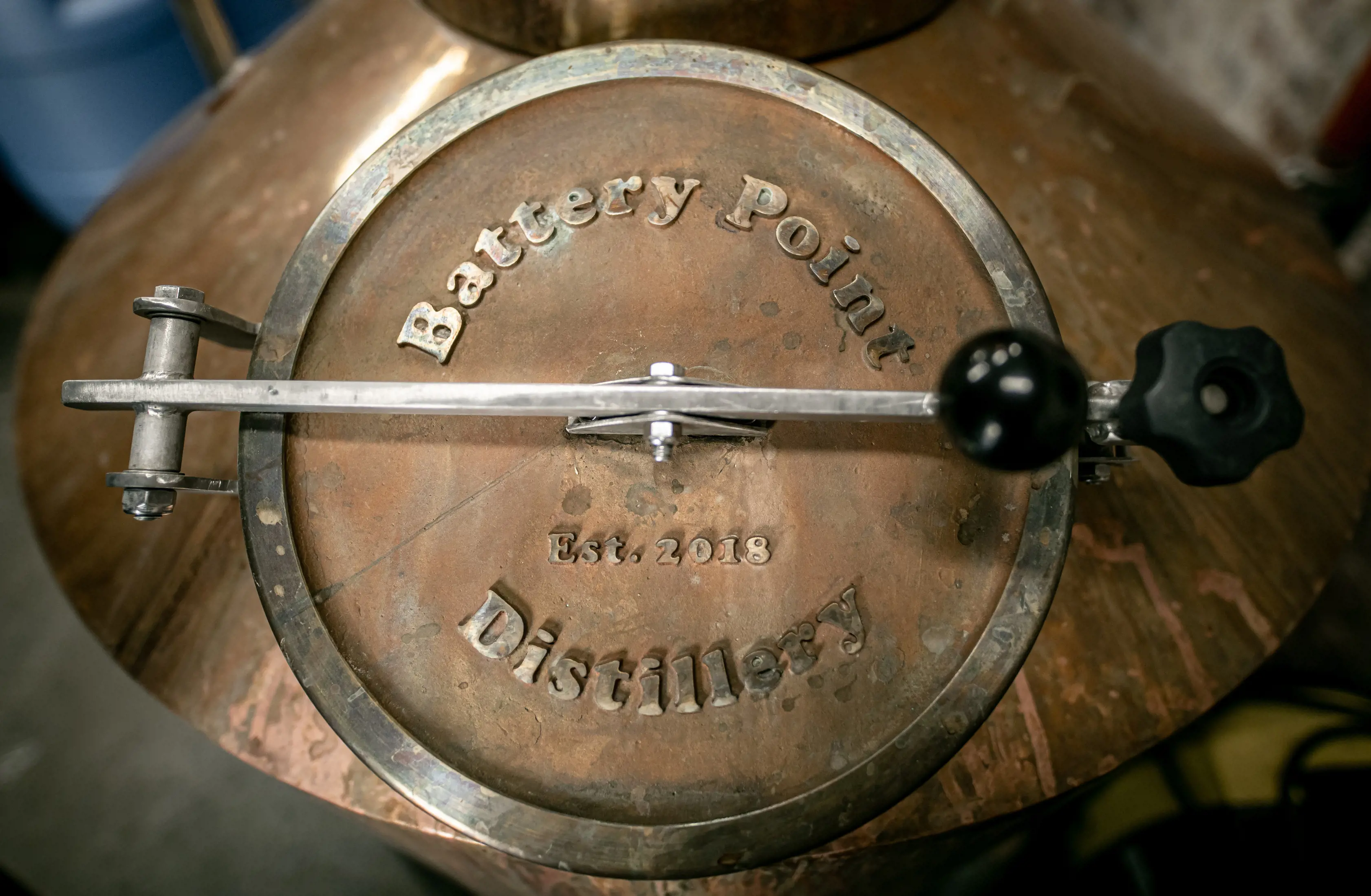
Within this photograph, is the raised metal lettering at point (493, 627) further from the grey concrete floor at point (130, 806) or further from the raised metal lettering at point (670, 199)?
the grey concrete floor at point (130, 806)

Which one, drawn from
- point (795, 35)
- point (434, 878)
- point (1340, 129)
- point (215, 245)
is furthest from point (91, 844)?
point (1340, 129)

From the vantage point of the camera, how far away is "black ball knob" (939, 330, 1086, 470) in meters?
0.48

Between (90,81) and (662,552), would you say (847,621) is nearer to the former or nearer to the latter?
(662,552)

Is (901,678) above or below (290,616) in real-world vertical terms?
above

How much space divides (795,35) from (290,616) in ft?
2.37

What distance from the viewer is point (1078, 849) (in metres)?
1.23

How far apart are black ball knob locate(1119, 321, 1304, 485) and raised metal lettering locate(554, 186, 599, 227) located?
0.43 meters

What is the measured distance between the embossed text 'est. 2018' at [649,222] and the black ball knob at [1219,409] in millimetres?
187

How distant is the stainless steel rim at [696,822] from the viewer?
61 centimetres

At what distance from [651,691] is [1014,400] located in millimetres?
334

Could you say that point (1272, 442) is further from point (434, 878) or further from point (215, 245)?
point (434, 878)

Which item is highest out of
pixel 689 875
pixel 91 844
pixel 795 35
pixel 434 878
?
pixel 795 35

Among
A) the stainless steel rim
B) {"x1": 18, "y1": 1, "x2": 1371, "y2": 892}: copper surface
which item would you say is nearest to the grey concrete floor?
{"x1": 18, "y1": 1, "x2": 1371, "y2": 892}: copper surface

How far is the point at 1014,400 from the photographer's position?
1.56 feet
